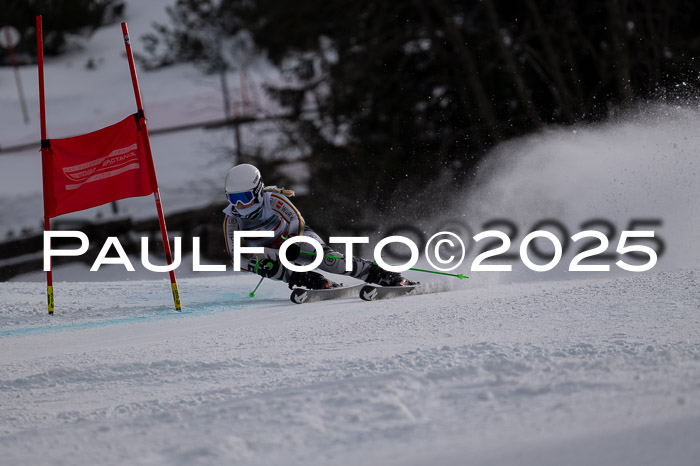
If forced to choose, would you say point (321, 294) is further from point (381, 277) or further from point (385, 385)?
point (385, 385)

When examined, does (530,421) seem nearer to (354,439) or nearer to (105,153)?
(354,439)

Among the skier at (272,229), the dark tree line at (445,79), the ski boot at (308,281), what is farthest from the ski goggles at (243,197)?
the dark tree line at (445,79)

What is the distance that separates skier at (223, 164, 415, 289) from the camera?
750 centimetres

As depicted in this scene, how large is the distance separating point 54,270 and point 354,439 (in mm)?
19802

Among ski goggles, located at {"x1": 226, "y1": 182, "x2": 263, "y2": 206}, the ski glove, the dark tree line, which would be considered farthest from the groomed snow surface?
the dark tree line

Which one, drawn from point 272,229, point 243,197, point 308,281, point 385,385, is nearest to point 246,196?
point 243,197

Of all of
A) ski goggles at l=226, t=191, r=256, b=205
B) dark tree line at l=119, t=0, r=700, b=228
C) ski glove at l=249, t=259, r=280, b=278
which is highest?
dark tree line at l=119, t=0, r=700, b=228

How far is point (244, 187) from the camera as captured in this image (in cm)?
746

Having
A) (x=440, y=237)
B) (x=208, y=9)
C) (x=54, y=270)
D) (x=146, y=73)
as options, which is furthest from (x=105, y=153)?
(x=146, y=73)

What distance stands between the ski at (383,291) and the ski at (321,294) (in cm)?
20

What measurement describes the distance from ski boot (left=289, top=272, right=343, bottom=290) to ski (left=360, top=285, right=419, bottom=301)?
43 centimetres

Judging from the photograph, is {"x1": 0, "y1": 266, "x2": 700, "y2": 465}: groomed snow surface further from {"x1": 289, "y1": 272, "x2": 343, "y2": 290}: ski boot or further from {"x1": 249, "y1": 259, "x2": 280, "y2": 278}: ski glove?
{"x1": 289, "y1": 272, "x2": 343, "y2": 290}: ski boot

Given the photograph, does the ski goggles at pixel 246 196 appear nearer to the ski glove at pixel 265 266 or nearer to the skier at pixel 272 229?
the skier at pixel 272 229

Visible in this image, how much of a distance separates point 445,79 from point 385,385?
667 inches
